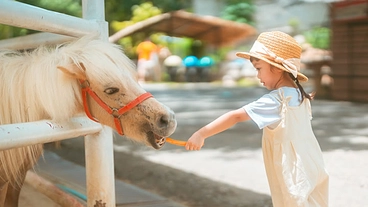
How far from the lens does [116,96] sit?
66.2 inches

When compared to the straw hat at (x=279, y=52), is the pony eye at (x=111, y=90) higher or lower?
lower

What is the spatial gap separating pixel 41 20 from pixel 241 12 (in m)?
20.5

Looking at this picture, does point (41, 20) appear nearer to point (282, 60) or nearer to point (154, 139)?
point (154, 139)

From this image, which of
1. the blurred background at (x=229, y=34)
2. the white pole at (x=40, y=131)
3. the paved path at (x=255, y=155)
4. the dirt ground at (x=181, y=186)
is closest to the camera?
the white pole at (x=40, y=131)

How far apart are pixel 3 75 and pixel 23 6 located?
14.1 inches

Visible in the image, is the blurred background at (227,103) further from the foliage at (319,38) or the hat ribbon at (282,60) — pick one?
the hat ribbon at (282,60)

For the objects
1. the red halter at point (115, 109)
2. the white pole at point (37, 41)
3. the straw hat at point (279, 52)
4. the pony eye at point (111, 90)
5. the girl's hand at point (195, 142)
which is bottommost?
the girl's hand at point (195, 142)

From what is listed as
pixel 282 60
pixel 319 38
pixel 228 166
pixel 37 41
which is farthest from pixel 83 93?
pixel 319 38

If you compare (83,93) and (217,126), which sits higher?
(83,93)

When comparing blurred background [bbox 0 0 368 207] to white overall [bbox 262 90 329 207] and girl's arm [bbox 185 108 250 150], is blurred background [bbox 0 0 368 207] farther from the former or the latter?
white overall [bbox 262 90 329 207]

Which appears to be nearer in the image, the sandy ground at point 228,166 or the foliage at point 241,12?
the sandy ground at point 228,166

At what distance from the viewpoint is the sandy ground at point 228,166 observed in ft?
9.39

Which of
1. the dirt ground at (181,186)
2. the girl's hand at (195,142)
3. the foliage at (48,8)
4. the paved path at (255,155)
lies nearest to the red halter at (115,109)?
the girl's hand at (195,142)

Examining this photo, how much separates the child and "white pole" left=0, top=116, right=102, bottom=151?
540mm
